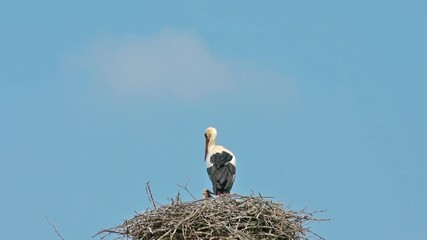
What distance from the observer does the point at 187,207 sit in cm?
1080

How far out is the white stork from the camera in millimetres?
12836

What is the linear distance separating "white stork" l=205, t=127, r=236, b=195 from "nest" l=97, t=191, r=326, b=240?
1.75 m

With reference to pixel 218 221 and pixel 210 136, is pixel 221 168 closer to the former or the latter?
pixel 210 136

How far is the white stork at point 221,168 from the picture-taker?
42.1 ft

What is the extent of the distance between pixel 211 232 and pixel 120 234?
0.92 meters

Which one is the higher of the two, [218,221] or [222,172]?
[222,172]

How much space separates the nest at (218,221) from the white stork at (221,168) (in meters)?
1.75

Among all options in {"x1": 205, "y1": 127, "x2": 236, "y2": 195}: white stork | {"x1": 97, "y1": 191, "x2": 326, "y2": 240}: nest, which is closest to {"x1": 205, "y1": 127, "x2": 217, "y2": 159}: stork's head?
{"x1": 205, "y1": 127, "x2": 236, "y2": 195}: white stork

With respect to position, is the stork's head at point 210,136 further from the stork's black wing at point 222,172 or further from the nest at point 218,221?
the nest at point 218,221

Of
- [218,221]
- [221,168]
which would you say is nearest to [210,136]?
[221,168]

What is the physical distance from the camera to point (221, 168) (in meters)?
13.0

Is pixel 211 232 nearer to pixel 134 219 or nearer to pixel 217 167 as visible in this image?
pixel 134 219

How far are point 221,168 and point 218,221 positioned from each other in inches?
93.1

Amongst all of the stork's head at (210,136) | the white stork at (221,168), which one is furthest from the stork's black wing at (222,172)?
the stork's head at (210,136)
